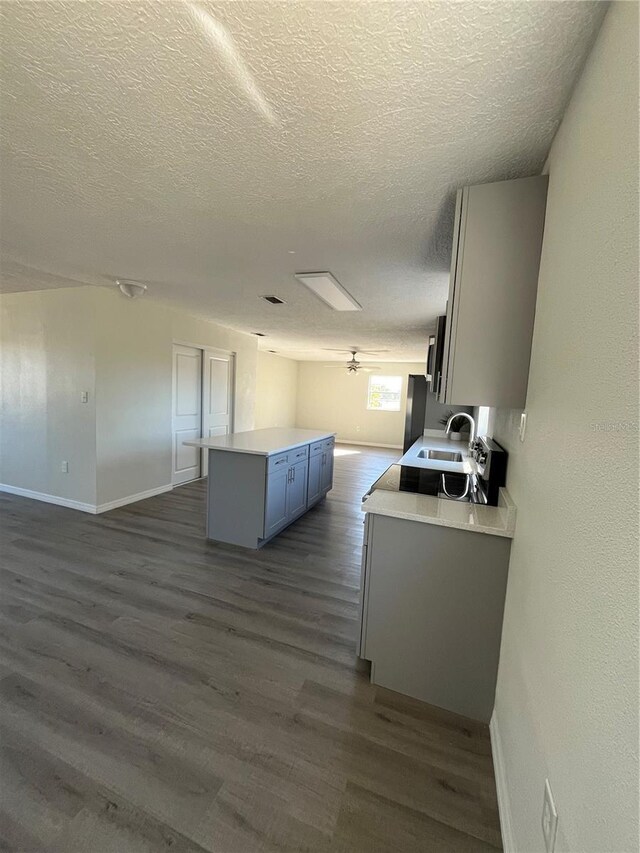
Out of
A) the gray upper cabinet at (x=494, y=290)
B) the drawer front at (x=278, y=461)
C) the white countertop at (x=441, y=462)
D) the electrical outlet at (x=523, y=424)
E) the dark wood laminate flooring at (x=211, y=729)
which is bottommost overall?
the dark wood laminate flooring at (x=211, y=729)

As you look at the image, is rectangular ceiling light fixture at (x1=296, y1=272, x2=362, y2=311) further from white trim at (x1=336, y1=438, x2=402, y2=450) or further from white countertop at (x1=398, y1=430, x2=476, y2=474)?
white trim at (x1=336, y1=438, x2=402, y2=450)

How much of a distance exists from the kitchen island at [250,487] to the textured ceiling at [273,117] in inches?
64.2

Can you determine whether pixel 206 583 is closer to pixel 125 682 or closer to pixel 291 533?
pixel 125 682

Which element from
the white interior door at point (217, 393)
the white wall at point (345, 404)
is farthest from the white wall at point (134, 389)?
the white wall at point (345, 404)

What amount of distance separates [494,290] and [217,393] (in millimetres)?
4853

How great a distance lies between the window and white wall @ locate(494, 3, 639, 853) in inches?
323

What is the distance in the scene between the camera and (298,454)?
363 cm

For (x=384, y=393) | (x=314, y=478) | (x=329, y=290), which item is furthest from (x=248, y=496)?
(x=384, y=393)

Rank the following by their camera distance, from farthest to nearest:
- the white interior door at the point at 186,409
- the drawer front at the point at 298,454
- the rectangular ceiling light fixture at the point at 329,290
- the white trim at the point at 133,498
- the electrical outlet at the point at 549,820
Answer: the white interior door at the point at 186,409, the white trim at the point at 133,498, the drawer front at the point at 298,454, the rectangular ceiling light fixture at the point at 329,290, the electrical outlet at the point at 549,820

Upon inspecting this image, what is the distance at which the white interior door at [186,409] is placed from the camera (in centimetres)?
485

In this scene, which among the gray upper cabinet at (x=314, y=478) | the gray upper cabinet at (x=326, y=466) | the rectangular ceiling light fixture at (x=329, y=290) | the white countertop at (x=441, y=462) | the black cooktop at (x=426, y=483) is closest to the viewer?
the black cooktop at (x=426, y=483)

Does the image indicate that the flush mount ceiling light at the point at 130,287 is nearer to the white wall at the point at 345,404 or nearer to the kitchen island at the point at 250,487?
the kitchen island at the point at 250,487

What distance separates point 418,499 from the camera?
182 centimetres

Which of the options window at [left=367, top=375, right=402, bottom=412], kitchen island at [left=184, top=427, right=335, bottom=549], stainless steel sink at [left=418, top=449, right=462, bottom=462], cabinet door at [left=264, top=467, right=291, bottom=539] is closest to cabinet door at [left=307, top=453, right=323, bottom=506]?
kitchen island at [left=184, top=427, right=335, bottom=549]
